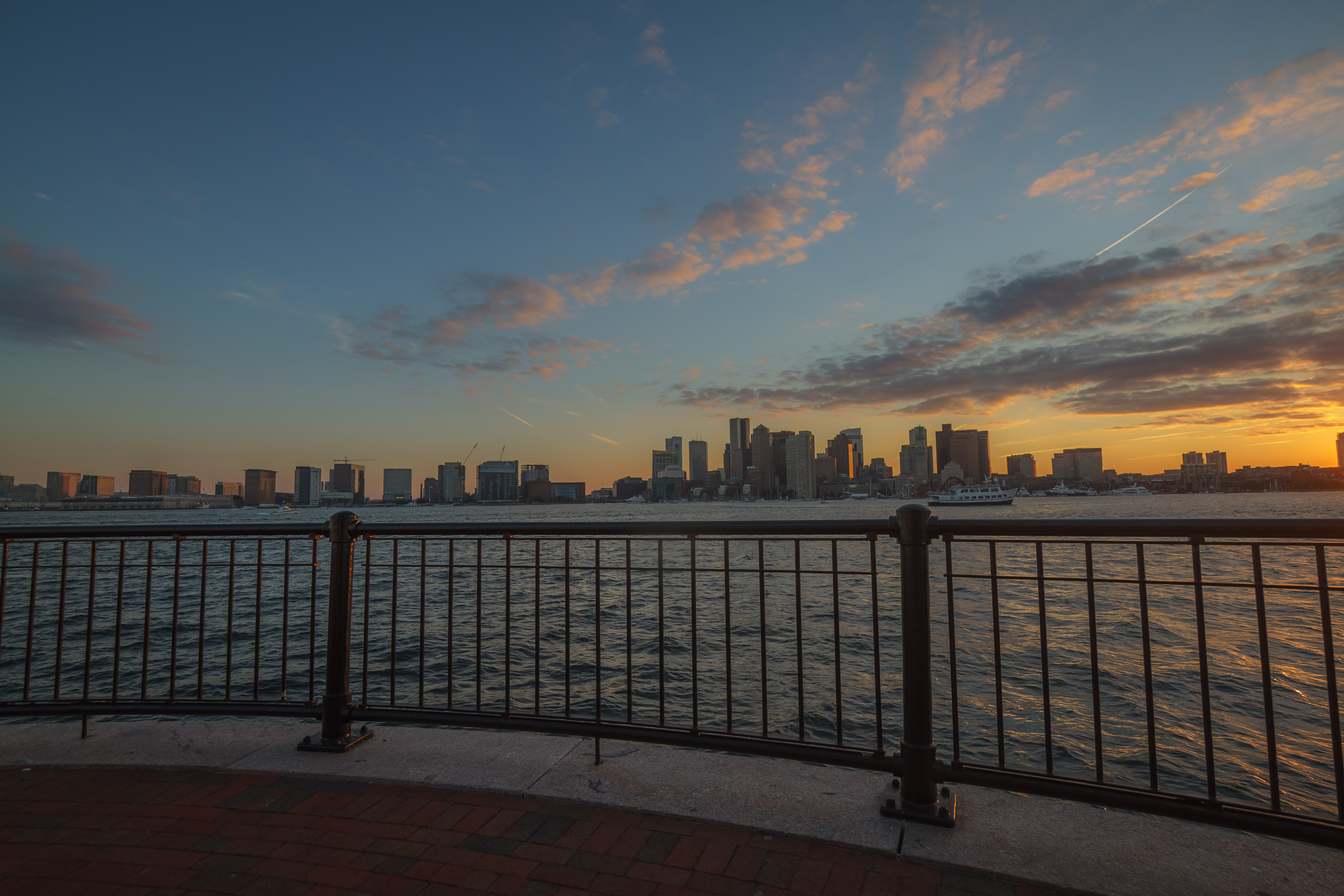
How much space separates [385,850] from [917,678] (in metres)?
2.54

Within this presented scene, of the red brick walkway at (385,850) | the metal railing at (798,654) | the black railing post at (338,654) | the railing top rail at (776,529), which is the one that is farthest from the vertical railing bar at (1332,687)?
the black railing post at (338,654)

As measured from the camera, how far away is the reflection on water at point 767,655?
161 inches

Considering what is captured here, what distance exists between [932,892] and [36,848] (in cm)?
383

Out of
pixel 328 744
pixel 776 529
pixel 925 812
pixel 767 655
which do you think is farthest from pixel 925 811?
pixel 767 655

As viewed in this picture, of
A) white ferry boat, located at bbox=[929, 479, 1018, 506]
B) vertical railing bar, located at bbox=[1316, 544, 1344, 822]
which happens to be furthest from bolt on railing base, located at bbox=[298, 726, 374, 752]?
white ferry boat, located at bbox=[929, 479, 1018, 506]

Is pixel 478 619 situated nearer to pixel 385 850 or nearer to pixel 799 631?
pixel 385 850

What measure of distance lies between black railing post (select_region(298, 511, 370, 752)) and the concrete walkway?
0.10 meters

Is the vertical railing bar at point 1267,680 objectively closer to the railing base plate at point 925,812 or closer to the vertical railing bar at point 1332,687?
the vertical railing bar at point 1332,687

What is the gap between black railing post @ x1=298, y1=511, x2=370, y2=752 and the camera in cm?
388

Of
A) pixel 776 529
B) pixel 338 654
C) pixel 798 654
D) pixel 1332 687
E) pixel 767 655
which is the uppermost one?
pixel 776 529

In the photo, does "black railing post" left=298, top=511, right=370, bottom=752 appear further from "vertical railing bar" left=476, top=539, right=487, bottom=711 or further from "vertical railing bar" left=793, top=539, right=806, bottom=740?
"vertical railing bar" left=793, top=539, right=806, bottom=740

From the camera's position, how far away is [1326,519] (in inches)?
99.3

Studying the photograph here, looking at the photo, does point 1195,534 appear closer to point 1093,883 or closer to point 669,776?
point 1093,883

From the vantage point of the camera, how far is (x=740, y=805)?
3105 mm
